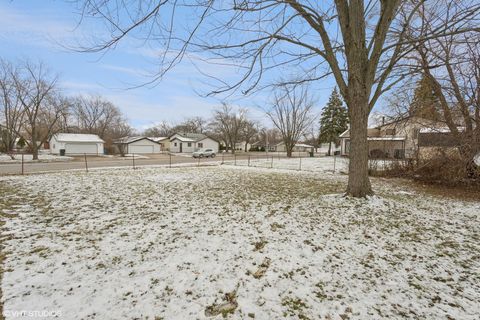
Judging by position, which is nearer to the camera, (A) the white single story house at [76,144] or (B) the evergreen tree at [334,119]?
(A) the white single story house at [76,144]

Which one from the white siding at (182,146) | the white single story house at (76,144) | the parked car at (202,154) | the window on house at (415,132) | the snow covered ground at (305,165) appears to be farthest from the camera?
the white siding at (182,146)

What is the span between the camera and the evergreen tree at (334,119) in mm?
38562

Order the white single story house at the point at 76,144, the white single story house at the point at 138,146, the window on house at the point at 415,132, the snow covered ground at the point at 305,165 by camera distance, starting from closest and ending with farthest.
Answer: the window on house at the point at 415,132, the snow covered ground at the point at 305,165, the white single story house at the point at 76,144, the white single story house at the point at 138,146

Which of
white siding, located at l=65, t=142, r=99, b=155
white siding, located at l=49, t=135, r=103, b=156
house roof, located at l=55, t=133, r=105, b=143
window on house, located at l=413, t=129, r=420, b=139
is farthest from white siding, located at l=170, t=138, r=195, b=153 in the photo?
window on house, located at l=413, t=129, r=420, b=139

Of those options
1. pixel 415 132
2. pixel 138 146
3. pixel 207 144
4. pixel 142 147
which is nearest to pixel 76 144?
pixel 138 146

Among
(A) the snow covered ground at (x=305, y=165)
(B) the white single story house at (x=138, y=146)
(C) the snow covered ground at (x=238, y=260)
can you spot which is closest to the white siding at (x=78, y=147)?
(B) the white single story house at (x=138, y=146)

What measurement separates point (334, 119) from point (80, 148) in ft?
136

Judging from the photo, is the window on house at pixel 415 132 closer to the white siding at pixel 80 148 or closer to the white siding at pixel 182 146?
the white siding at pixel 80 148

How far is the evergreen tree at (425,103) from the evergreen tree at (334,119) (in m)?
30.6

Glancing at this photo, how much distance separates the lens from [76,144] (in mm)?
33688

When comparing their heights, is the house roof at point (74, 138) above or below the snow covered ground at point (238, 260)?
above

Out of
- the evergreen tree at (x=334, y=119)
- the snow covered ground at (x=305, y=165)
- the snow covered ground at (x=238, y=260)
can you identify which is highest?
the evergreen tree at (x=334, y=119)

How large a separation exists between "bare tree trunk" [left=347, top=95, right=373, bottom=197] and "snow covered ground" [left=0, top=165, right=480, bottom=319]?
0.56 m

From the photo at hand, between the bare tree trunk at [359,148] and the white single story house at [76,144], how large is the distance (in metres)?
38.2
